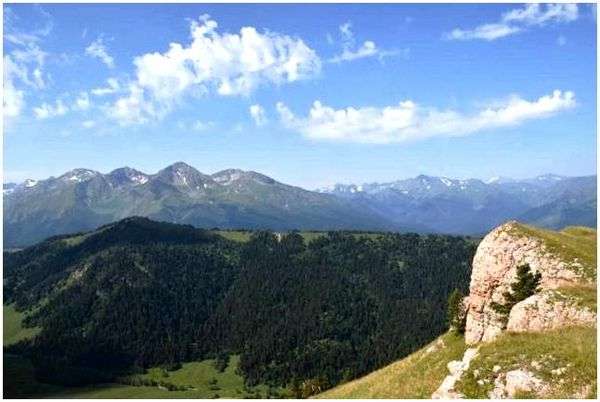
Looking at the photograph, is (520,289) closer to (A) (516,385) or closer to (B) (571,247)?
(B) (571,247)

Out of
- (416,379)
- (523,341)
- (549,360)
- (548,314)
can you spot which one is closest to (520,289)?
(548,314)

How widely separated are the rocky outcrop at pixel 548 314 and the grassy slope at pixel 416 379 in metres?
8.66

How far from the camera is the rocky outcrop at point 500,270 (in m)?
65.7

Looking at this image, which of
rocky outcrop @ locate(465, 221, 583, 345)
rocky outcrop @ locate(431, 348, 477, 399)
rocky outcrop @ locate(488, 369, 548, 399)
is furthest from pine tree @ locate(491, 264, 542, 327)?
rocky outcrop @ locate(488, 369, 548, 399)

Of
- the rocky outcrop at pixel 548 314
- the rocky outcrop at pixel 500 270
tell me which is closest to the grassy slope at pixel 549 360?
the rocky outcrop at pixel 548 314

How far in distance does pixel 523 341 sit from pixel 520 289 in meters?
17.0

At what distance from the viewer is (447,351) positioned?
6962cm

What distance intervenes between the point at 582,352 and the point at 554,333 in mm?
6990

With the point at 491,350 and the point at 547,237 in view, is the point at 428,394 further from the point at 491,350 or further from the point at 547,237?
the point at 547,237

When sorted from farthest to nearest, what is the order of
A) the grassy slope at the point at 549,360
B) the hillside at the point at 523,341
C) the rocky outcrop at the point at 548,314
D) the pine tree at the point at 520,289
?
the pine tree at the point at 520,289 < the rocky outcrop at the point at 548,314 < the hillside at the point at 523,341 < the grassy slope at the point at 549,360

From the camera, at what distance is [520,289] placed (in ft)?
222

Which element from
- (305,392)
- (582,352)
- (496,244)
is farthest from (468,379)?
(305,392)

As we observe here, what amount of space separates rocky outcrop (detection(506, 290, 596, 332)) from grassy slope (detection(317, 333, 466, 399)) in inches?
341

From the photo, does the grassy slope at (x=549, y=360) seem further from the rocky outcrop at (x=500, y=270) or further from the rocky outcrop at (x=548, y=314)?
the rocky outcrop at (x=500, y=270)
